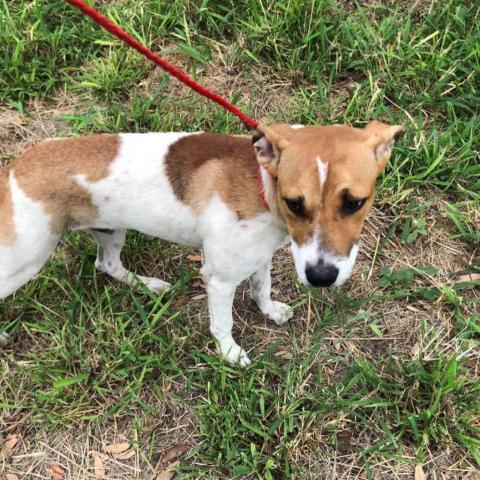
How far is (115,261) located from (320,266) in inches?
80.2

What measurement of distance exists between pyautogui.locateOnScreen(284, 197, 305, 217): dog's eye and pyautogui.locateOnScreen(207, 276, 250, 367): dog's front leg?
3.03 feet

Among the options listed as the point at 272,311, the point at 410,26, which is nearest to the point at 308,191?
→ the point at 272,311

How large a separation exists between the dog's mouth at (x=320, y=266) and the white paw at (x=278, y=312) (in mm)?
1419

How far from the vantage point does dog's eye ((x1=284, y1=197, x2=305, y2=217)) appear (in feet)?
10.5

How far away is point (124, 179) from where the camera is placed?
3.77 meters

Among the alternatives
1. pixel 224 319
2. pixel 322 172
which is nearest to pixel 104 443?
pixel 224 319

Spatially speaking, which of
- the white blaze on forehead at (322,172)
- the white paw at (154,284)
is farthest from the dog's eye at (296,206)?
the white paw at (154,284)

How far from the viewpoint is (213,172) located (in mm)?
3828

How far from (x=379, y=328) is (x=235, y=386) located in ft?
4.25

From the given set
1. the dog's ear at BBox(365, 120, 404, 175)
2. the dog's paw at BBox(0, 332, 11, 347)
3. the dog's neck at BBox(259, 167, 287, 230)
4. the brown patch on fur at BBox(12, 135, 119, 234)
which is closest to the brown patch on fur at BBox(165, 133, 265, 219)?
the dog's neck at BBox(259, 167, 287, 230)

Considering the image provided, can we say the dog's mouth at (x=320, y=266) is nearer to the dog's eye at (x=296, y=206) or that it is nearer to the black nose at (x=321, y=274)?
the black nose at (x=321, y=274)

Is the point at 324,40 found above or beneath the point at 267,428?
above

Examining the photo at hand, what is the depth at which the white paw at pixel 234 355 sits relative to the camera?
440cm

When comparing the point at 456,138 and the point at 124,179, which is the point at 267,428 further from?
the point at 456,138
